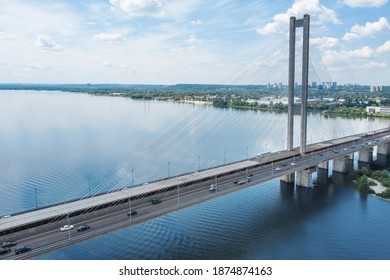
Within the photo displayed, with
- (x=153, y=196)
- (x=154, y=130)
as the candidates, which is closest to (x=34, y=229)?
(x=153, y=196)

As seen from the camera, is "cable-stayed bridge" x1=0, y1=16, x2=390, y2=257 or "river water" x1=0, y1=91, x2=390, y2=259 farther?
"river water" x1=0, y1=91, x2=390, y2=259

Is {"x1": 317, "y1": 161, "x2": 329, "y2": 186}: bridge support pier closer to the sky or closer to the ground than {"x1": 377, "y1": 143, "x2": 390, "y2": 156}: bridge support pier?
closer to the ground

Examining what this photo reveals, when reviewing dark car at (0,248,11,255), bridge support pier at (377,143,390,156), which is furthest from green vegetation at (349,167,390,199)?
dark car at (0,248,11,255)

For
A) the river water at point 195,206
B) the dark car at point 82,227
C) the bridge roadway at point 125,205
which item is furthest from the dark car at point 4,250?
the river water at point 195,206

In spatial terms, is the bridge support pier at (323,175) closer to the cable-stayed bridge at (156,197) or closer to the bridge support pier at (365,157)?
the cable-stayed bridge at (156,197)

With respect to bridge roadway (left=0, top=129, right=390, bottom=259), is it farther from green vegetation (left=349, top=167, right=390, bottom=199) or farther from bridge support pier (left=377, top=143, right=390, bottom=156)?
bridge support pier (left=377, top=143, right=390, bottom=156)

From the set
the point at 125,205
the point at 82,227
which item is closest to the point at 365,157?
the point at 125,205

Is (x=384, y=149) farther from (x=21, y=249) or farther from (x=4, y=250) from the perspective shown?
(x=4, y=250)

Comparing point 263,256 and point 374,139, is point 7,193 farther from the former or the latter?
point 374,139
